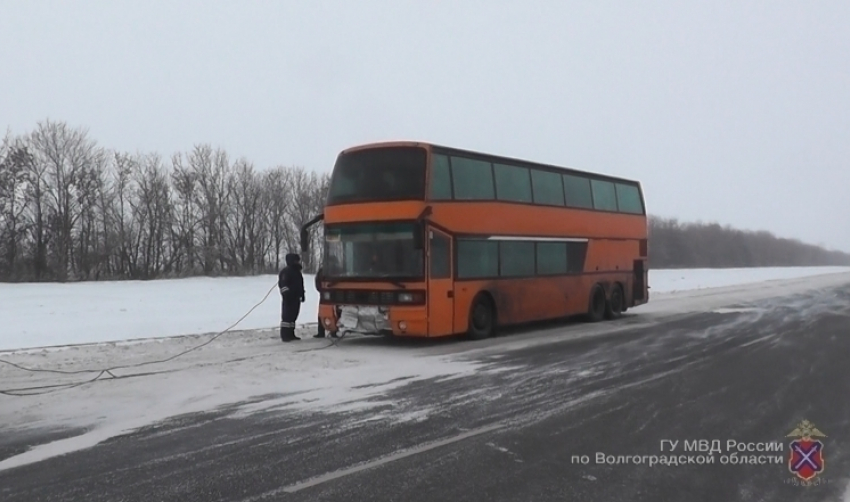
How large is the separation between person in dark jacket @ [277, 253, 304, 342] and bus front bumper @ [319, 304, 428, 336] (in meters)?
0.80

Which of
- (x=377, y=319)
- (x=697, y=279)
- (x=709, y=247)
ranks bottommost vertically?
(x=377, y=319)

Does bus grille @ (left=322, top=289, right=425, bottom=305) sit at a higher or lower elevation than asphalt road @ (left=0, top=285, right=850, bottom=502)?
higher

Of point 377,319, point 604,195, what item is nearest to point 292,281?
point 377,319

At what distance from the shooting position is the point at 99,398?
914 centimetres

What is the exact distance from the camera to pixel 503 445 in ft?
22.1

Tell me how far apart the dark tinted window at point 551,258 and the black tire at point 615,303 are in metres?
3.09

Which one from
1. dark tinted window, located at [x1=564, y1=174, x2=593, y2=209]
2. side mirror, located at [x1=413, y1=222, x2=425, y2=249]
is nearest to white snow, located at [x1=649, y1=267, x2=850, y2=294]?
dark tinted window, located at [x1=564, y1=174, x2=593, y2=209]

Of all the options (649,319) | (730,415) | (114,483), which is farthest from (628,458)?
(649,319)

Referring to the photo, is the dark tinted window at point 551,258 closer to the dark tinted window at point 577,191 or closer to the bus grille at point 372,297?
the dark tinted window at point 577,191

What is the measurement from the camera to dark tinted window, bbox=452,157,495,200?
14625mm

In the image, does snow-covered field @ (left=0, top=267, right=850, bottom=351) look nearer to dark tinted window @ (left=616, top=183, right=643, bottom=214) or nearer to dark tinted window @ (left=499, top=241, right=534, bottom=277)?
dark tinted window @ (left=499, top=241, right=534, bottom=277)

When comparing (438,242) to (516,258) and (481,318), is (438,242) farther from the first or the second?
(516,258)

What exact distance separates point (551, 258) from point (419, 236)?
17.4ft

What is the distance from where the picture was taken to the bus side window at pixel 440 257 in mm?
13914
